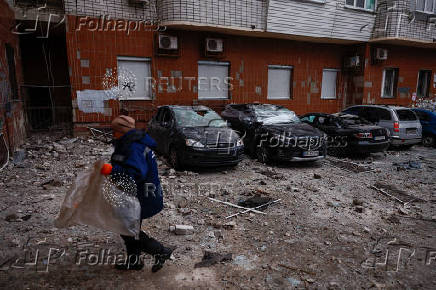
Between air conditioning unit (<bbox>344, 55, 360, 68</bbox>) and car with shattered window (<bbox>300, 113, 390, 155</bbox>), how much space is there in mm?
5789

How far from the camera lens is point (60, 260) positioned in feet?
11.1

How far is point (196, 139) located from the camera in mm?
6898

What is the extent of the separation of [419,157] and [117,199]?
10342 millimetres

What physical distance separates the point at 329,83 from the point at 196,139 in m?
10.4

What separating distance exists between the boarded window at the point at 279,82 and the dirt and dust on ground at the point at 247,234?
22.0ft

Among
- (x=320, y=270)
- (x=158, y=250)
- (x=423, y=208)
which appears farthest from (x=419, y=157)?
(x=158, y=250)

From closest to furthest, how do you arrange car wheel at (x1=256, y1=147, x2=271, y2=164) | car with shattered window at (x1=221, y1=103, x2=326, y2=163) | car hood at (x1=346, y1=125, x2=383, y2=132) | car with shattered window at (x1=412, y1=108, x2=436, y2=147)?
car with shattered window at (x1=221, y1=103, x2=326, y2=163)
car wheel at (x1=256, y1=147, x2=271, y2=164)
car hood at (x1=346, y1=125, x2=383, y2=132)
car with shattered window at (x1=412, y1=108, x2=436, y2=147)

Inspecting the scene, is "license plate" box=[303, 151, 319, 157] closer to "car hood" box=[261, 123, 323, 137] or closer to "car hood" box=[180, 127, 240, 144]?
"car hood" box=[261, 123, 323, 137]

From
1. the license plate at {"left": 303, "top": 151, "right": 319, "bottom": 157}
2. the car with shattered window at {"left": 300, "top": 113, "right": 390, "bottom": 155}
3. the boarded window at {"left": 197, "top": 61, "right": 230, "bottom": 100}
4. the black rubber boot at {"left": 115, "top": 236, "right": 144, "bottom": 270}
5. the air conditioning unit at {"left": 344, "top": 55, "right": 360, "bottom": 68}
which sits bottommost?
the black rubber boot at {"left": 115, "top": 236, "right": 144, "bottom": 270}

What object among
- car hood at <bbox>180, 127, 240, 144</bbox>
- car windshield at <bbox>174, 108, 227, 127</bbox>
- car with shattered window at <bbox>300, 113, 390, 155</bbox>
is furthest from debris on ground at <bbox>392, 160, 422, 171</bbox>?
car windshield at <bbox>174, 108, 227, 127</bbox>

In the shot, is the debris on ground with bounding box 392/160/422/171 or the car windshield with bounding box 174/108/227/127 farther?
the debris on ground with bounding box 392/160/422/171

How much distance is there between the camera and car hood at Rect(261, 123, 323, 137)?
25.6 feet

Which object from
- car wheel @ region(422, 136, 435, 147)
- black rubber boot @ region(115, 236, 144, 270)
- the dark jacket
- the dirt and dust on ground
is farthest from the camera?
car wheel @ region(422, 136, 435, 147)

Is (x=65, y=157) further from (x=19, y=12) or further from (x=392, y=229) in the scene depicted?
(x=392, y=229)
